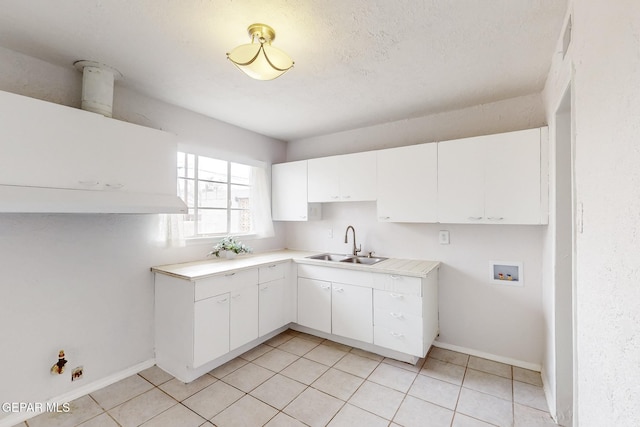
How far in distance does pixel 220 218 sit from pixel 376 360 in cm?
226

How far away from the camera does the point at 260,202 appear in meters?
3.72

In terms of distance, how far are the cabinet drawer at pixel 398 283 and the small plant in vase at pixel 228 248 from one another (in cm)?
153

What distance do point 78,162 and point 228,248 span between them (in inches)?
61.4

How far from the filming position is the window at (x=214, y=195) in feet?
9.66

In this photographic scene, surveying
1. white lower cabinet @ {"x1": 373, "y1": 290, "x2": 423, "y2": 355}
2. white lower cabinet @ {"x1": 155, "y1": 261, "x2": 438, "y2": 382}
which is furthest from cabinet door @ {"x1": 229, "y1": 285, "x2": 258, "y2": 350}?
white lower cabinet @ {"x1": 373, "y1": 290, "x2": 423, "y2": 355}

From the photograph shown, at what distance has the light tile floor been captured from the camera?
1894mm

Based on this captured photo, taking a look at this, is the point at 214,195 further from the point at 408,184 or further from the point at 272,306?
the point at 408,184

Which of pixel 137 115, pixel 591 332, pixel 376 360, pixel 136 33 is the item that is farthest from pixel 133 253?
pixel 591 332

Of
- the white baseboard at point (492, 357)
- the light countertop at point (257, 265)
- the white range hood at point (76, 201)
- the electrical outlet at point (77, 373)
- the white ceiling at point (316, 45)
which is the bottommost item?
the white baseboard at point (492, 357)

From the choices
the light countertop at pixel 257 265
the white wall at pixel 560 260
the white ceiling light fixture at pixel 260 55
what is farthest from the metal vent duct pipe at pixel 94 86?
the white wall at pixel 560 260

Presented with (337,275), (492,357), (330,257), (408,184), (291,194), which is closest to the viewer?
(492,357)

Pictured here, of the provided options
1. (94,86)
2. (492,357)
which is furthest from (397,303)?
(94,86)

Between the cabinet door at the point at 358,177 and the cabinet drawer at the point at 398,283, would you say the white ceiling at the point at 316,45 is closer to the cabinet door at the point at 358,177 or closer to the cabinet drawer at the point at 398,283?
the cabinet door at the point at 358,177

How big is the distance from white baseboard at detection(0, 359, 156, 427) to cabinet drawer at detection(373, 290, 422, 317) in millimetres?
2151
